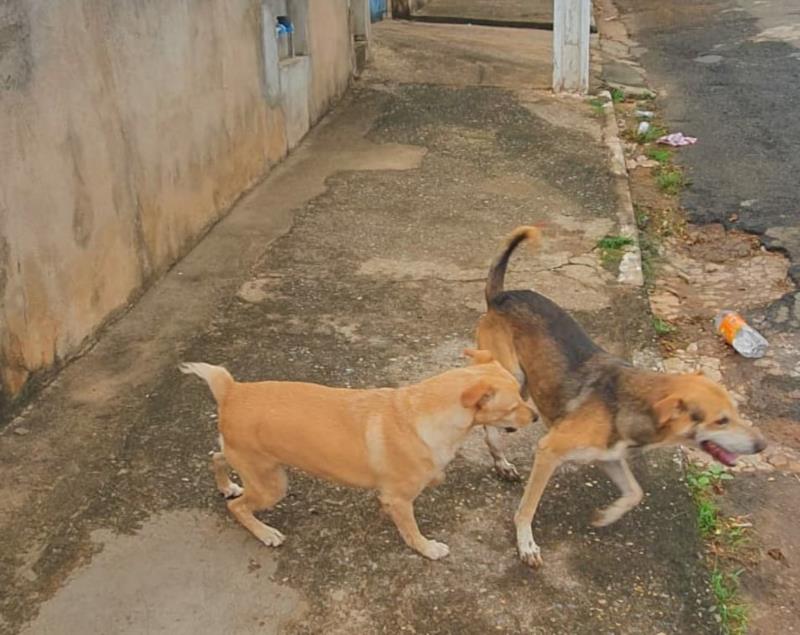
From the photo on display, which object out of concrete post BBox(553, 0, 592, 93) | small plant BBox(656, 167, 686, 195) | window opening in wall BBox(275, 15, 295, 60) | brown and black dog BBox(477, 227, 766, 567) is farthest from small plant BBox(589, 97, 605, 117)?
brown and black dog BBox(477, 227, 766, 567)

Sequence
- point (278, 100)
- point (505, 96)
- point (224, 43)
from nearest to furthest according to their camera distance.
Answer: point (224, 43)
point (278, 100)
point (505, 96)

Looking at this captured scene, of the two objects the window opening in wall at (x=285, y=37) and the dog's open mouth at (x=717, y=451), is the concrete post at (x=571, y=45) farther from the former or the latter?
the dog's open mouth at (x=717, y=451)

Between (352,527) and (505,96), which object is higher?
(505,96)

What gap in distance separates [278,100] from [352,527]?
202 inches

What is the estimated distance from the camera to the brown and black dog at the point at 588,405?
10.9 feet

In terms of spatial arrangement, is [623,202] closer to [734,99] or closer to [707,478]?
[707,478]

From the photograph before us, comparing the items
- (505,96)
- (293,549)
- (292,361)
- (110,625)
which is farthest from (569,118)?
(110,625)

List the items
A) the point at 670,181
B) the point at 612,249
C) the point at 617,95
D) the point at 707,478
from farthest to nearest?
the point at 617,95 → the point at 670,181 → the point at 612,249 → the point at 707,478

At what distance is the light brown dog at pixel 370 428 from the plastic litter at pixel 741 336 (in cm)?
237

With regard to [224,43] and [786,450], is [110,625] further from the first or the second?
[224,43]

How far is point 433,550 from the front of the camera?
347cm

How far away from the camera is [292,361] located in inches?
191

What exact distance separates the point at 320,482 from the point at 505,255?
1.27 m

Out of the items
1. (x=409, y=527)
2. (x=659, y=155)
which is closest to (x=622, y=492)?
(x=409, y=527)
